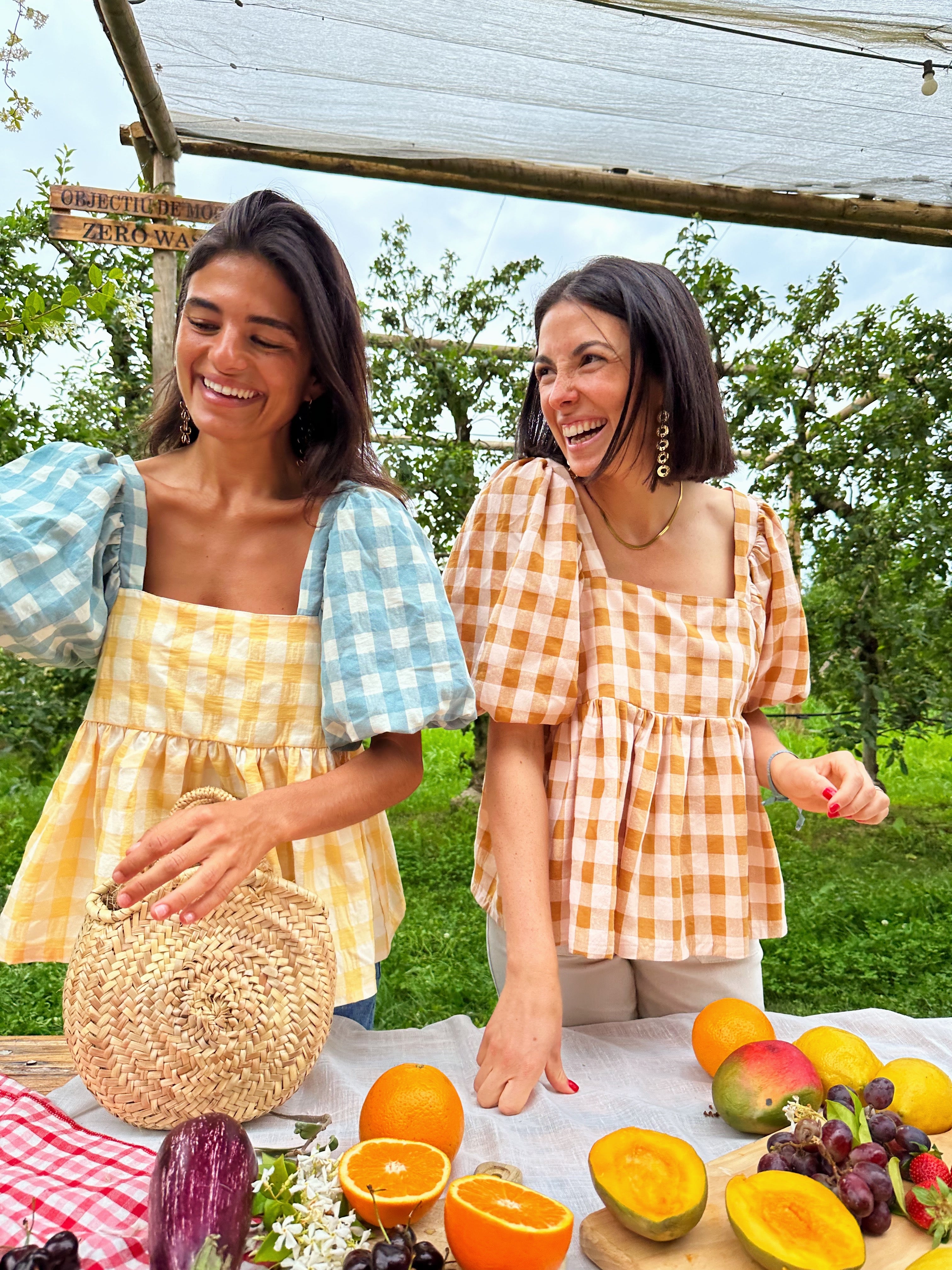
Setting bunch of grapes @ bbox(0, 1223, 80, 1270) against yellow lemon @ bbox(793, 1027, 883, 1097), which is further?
yellow lemon @ bbox(793, 1027, 883, 1097)

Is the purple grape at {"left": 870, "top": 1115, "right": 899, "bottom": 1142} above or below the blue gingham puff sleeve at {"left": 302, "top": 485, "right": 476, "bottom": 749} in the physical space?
below

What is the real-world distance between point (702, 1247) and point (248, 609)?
90cm

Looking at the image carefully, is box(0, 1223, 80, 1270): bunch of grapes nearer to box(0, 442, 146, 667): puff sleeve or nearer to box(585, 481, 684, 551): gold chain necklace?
box(0, 442, 146, 667): puff sleeve

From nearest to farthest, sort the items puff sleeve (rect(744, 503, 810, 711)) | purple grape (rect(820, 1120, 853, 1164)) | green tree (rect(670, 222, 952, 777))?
purple grape (rect(820, 1120, 853, 1164)), puff sleeve (rect(744, 503, 810, 711)), green tree (rect(670, 222, 952, 777))

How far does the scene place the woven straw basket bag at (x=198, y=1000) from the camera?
1.01 meters

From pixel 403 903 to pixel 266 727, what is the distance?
39 centimetres

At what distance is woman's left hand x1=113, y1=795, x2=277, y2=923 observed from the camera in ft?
3.16

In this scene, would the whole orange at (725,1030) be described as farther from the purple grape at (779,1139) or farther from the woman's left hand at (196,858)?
the woman's left hand at (196,858)

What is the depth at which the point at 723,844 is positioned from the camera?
4.69 ft

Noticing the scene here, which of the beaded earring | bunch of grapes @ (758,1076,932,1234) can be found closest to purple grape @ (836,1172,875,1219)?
bunch of grapes @ (758,1076,932,1234)

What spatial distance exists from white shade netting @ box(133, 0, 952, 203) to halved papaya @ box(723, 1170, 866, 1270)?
8.12 ft

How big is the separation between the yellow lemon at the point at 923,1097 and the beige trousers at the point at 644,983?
40 cm

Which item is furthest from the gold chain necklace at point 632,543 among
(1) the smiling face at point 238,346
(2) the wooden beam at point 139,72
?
(2) the wooden beam at point 139,72

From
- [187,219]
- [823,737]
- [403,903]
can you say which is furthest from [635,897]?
[823,737]
